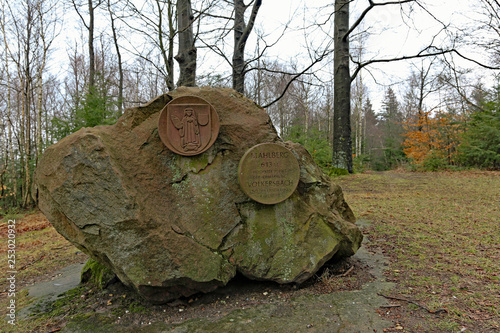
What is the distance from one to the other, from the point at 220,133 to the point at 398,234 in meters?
3.79

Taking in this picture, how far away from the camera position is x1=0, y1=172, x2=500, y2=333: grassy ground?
2773 millimetres

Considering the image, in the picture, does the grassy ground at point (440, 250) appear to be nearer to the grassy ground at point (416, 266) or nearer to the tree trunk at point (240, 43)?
the grassy ground at point (416, 266)

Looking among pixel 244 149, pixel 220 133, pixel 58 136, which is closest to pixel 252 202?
pixel 244 149

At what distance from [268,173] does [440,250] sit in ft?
9.59

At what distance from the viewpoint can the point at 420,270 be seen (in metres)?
3.68

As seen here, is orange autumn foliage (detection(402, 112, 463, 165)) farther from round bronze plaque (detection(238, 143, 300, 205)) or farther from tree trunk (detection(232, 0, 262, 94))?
round bronze plaque (detection(238, 143, 300, 205))

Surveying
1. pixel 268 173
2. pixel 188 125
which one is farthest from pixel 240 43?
pixel 268 173

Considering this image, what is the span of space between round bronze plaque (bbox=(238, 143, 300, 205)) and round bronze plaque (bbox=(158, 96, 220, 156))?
52 cm

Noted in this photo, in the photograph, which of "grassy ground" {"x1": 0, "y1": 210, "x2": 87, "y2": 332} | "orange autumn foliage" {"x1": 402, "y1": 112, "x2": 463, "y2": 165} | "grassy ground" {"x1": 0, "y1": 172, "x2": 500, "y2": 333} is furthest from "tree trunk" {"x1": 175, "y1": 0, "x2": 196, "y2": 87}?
"orange autumn foliage" {"x1": 402, "y1": 112, "x2": 463, "y2": 165}

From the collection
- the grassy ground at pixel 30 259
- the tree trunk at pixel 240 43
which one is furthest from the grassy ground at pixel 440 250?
the tree trunk at pixel 240 43

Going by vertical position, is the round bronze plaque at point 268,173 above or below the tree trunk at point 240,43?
below

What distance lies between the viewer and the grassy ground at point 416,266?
2.77 m

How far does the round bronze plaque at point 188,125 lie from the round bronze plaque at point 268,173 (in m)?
0.52

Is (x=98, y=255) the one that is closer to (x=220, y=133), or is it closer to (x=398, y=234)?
(x=220, y=133)
